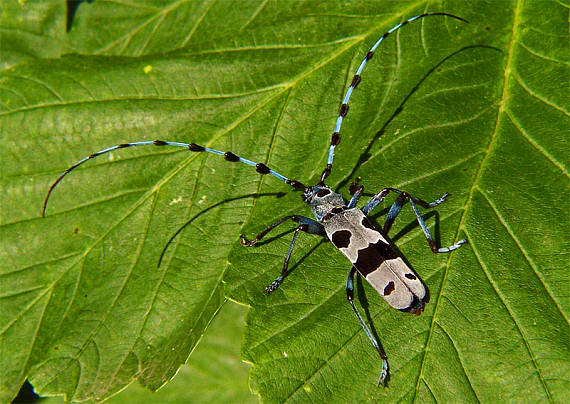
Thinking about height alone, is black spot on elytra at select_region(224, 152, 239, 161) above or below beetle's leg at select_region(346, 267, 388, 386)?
above

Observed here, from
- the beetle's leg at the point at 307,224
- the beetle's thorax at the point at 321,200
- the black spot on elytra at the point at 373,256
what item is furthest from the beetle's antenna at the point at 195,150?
the black spot on elytra at the point at 373,256

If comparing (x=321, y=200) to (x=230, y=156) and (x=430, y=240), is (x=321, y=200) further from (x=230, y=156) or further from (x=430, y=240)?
(x=430, y=240)

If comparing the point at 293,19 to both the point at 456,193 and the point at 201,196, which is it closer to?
the point at 201,196

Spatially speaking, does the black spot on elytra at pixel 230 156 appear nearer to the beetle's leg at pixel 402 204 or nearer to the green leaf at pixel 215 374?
the beetle's leg at pixel 402 204

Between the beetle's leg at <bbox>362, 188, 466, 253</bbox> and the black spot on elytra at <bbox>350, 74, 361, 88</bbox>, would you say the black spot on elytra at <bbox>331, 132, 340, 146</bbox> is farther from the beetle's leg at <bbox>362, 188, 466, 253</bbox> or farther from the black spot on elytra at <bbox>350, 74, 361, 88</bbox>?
the beetle's leg at <bbox>362, 188, 466, 253</bbox>

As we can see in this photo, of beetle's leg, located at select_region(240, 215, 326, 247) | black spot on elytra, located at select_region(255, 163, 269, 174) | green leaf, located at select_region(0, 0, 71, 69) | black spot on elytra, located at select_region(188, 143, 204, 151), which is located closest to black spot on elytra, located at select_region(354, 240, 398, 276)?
beetle's leg, located at select_region(240, 215, 326, 247)

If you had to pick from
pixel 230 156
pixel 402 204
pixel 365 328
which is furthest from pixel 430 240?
pixel 230 156
